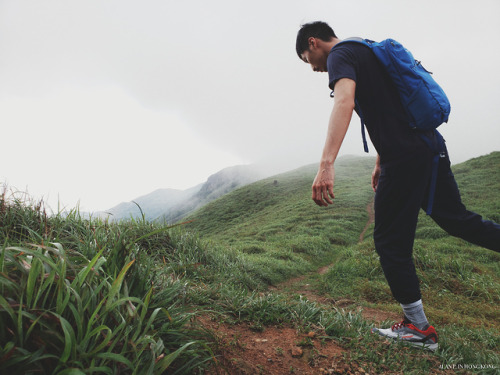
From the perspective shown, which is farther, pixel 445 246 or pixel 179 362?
A: pixel 445 246

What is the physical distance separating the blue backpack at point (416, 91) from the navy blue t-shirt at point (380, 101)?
2.1 inches

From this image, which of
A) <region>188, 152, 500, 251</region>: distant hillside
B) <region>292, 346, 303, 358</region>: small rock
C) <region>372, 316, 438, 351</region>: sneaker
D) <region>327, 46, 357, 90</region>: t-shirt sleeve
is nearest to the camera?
<region>292, 346, 303, 358</region>: small rock

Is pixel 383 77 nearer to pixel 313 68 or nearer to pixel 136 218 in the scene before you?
pixel 313 68

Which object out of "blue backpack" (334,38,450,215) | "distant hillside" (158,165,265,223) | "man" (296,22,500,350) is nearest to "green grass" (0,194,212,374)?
"man" (296,22,500,350)

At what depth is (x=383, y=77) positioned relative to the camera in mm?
2504

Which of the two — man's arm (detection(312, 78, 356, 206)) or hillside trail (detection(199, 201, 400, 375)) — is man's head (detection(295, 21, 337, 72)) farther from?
hillside trail (detection(199, 201, 400, 375))

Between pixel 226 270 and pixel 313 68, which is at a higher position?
pixel 313 68

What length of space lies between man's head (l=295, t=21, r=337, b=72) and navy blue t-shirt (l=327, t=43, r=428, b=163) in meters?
0.31

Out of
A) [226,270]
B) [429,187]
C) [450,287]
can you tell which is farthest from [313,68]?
[450,287]

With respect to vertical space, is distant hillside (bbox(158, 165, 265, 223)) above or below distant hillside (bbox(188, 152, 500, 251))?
above

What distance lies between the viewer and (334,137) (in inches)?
85.4

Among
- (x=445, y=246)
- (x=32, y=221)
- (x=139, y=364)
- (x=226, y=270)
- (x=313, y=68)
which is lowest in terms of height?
(x=445, y=246)

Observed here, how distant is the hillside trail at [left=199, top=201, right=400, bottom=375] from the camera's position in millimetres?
1927

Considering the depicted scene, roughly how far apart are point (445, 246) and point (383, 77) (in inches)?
273
